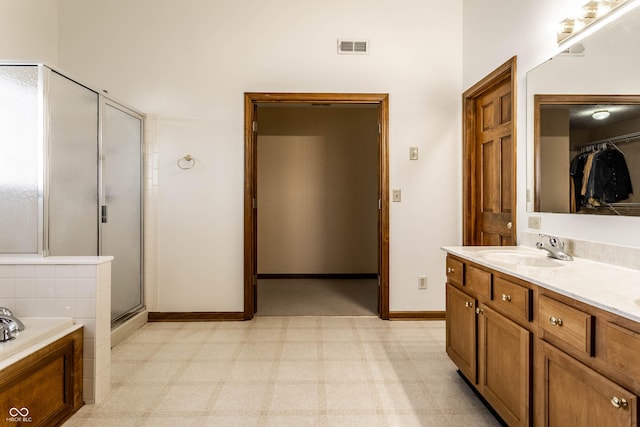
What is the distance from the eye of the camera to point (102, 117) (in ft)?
8.74

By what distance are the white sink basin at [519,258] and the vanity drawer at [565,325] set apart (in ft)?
1.53

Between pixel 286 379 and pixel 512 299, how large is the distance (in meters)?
1.42

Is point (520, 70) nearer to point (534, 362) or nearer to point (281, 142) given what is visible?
point (534, 362)

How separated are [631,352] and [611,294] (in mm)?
234

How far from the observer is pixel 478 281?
75.2 inches

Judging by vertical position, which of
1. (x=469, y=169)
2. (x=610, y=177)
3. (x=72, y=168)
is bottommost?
(x=610, y=177)

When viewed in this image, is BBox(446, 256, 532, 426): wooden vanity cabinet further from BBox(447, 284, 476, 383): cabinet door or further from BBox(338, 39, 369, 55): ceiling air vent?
BBox(338, 39, 369, 55): ceiling air vent

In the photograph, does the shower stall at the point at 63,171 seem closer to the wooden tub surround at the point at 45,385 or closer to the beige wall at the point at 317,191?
the wooden tub surround at the point at 45,385

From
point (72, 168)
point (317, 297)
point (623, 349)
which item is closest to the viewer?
point (623, 349)

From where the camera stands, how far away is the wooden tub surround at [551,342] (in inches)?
40.6

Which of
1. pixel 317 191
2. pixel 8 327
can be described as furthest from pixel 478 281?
pixel 317 191

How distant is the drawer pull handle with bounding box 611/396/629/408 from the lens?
100 cm

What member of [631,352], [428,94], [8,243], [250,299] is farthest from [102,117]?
[631,352]

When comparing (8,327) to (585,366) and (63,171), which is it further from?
(585,366)
